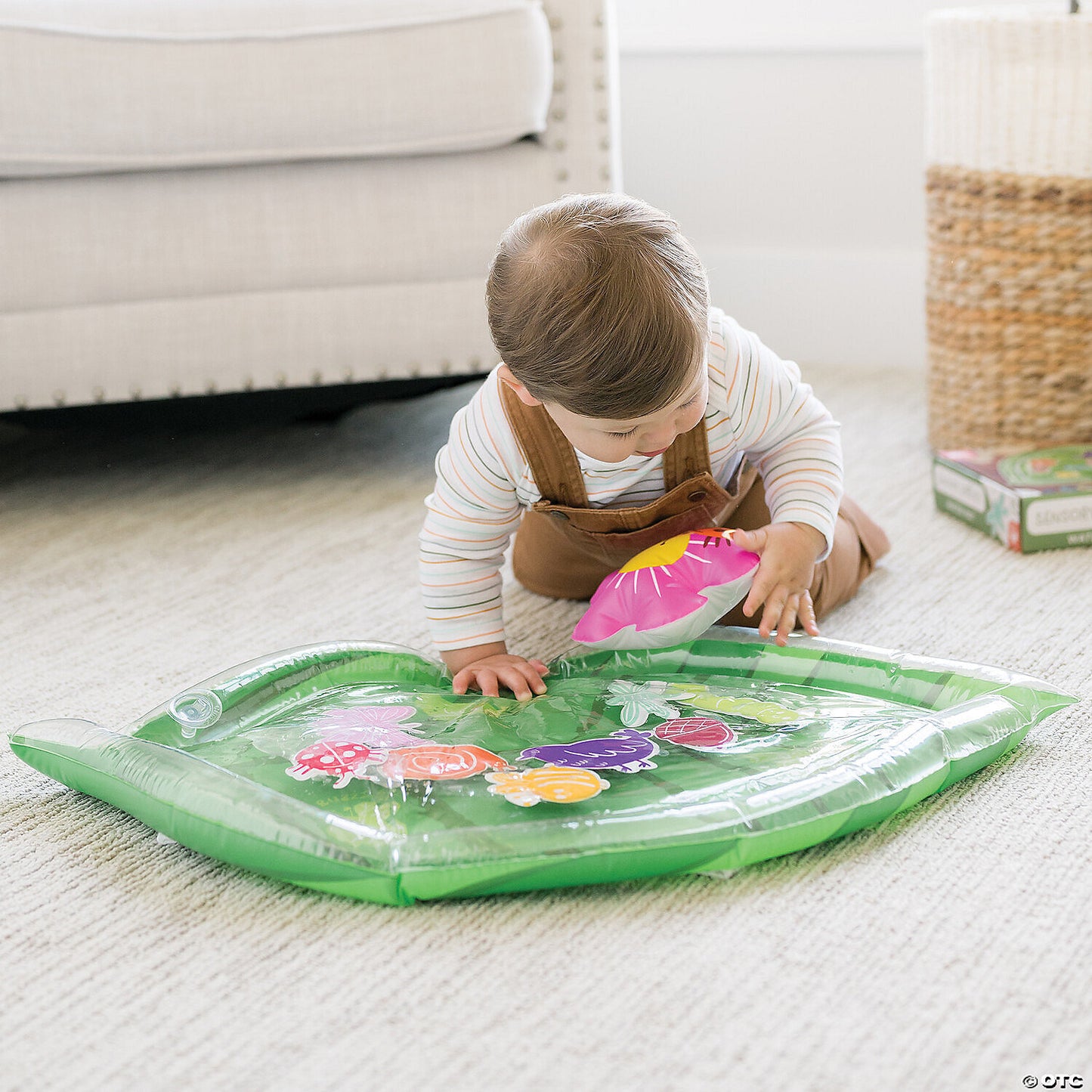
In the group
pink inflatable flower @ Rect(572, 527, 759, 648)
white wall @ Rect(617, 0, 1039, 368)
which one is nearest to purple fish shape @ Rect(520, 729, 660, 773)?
pink inflatable flower @ Rect(572, 527, 759, 648)

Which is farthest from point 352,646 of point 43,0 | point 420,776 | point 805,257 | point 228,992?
point 805,257

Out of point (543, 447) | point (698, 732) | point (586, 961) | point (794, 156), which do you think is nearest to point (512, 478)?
point (543, 447)

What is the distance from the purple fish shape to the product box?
0.49m

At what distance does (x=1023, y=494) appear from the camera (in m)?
1.05

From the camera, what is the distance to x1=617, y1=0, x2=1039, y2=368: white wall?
Answer: 1745 mm

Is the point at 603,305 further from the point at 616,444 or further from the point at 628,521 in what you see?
the point at 628,521

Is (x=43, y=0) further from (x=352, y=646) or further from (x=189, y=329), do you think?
(x=352, y=646)

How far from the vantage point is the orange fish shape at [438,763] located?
2.18 feet

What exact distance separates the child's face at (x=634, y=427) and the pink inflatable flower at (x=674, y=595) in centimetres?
9

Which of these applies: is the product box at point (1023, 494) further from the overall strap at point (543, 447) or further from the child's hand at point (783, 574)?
the overall strap at point (543, 447)

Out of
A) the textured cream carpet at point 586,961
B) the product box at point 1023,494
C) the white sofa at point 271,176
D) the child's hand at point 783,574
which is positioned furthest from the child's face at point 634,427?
the white sofa at point 271,176

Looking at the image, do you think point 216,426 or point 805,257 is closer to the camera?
point 216,426

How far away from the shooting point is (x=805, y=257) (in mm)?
1857

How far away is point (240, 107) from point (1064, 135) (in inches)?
29.4
